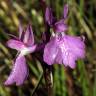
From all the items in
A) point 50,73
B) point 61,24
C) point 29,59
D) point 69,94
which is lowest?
point 69,94

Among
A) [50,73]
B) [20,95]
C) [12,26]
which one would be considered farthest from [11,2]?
[50,73]

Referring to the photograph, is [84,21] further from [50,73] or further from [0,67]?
[50,73]

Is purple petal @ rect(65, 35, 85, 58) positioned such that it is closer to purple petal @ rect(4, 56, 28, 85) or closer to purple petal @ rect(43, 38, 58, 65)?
purple petal @ rect(43, 38, 58, 65)

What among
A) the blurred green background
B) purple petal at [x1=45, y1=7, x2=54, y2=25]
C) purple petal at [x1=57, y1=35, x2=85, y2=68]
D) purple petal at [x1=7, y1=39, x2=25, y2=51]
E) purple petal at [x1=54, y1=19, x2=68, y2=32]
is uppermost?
purple petal at [x1=45, y1=7, x2=54, y2=25]

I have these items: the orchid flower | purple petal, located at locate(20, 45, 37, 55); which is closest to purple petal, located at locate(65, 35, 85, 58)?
the orchid flower

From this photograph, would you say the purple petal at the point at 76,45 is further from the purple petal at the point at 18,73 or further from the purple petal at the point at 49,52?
the purple petal at the point at 18,73

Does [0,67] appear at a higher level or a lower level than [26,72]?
lower

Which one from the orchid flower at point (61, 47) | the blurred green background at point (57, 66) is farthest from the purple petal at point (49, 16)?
the blurred green background at point (57, 66)
